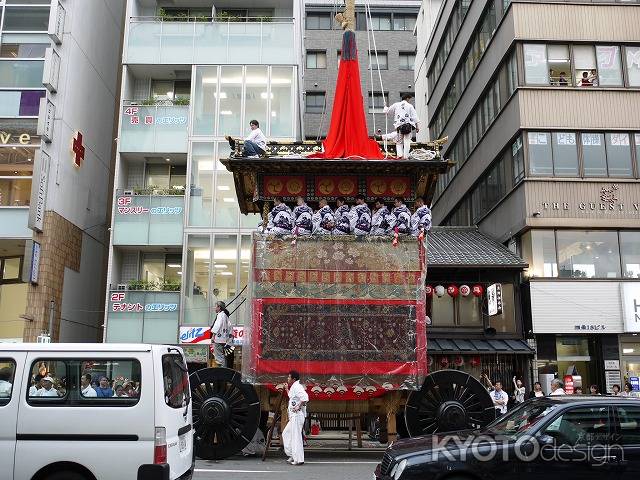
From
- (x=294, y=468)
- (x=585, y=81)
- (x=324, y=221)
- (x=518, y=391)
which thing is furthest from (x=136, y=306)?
(x=585, y=81)

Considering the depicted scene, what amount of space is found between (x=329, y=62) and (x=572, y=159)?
91.6ft

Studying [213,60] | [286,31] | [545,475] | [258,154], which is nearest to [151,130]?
[213,60]

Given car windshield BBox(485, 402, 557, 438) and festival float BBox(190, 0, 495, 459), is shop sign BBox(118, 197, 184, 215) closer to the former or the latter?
festival float BBox(190, 0, 495, 459)

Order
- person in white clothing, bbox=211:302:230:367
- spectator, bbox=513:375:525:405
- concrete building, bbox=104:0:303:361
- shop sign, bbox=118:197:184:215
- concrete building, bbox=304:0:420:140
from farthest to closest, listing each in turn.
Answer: concrete building, bbox=304:0:420:140
shop sign, bbox=118:197:184:215
concrete building, bbox=104:0:303:361
spectator, bbox=513:375:525:405
person in white clothing, bbox=211:302:230:367

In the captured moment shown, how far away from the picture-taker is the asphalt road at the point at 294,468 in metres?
10.4

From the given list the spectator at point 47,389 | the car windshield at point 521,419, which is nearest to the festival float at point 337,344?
the car windshield at point 521,419

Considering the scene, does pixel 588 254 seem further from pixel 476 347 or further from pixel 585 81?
pixel 585 81

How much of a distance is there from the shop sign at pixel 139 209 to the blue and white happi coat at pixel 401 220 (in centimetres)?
1384

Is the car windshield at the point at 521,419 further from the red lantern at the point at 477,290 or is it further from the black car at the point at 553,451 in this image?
the red lantern at the point at 477,290

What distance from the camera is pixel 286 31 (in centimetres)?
2664

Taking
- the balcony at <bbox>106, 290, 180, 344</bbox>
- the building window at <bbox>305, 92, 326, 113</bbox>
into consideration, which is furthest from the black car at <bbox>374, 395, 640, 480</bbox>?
the building window at <bbox>305, 92, 326, 113</bbox>

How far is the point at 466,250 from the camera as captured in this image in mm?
24797

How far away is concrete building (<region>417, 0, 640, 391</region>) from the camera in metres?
22.6

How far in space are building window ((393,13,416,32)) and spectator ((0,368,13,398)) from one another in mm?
47029
